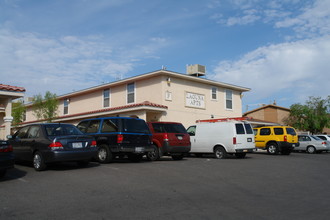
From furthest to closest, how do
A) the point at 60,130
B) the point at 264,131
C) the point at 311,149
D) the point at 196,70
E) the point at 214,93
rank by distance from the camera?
the point at 214,93
the point at 196,70
the point at 311,149
the point at 264,131
the point at 60,130

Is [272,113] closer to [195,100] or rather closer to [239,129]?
[195,100]

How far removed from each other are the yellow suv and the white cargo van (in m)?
4.56

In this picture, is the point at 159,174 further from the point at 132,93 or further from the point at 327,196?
the point at 132,93

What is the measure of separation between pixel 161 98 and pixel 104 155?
426 inches

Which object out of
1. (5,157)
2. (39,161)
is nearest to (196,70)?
(39,161)

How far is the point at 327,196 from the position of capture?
6945 mm

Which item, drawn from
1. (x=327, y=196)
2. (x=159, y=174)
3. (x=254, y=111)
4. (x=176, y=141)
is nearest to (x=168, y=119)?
(x=176, y=141)

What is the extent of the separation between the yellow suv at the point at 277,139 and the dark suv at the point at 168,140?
344 inches

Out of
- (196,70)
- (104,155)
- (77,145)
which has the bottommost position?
(104,155)

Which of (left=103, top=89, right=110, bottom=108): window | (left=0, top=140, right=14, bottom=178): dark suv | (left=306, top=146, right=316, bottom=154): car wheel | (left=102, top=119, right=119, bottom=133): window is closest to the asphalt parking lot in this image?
(left=0, top=140, right=14, bottom=178): dark suv

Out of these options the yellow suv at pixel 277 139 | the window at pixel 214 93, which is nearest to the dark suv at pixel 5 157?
the yellow suv at pixel 277 139

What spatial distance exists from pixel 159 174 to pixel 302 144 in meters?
19.7

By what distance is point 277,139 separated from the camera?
20.8m

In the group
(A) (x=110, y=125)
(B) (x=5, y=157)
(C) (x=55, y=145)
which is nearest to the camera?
(B) (x=5, y=157)
